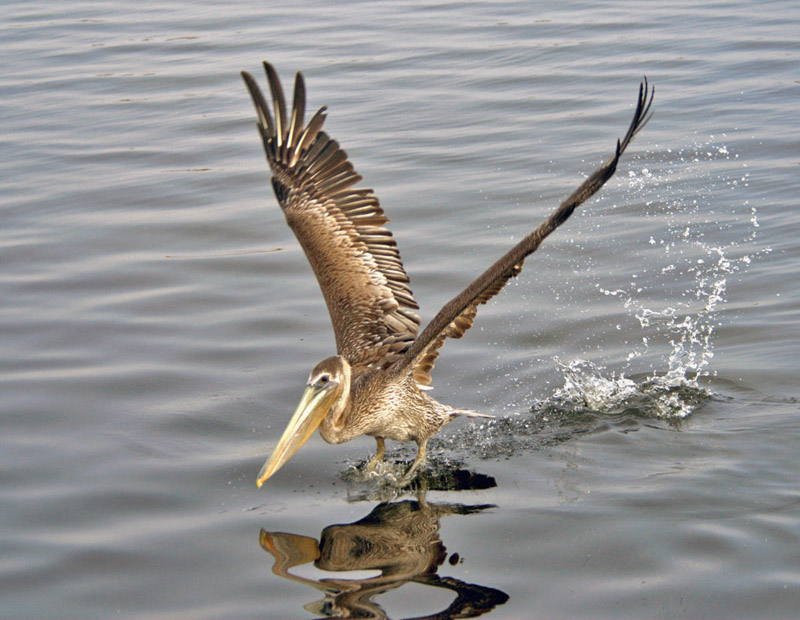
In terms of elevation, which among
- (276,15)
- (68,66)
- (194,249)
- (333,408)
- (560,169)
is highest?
(276,15)

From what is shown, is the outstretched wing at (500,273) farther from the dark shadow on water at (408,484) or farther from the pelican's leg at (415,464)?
the dark shadow on water at (408,484)

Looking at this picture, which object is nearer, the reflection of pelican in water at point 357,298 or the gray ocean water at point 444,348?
the gray ocean water at point 444,348

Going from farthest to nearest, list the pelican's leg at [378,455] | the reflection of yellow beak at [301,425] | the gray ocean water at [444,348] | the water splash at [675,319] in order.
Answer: the water splash at [675,319], the pelican's leg at [378,455], the reflection of yellow beak at [301,425], the gray ocean water at [444,348]

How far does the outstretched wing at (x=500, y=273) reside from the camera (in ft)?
16.5

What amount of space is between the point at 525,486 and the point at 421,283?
3012mm

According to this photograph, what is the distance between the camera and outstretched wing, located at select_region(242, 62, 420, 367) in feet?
22.1

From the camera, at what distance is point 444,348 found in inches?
304

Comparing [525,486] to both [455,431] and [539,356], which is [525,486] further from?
[539,356]

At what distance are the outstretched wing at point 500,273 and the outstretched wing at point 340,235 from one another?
57 centimetres

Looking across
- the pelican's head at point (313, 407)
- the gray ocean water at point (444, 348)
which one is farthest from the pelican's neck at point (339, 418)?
the gray ocean water at point (444, 348)

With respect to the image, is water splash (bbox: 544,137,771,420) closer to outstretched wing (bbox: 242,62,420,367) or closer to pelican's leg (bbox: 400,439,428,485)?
pelican's leg (bbox: 400,439,428,485)

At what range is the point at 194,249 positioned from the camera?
9500 mm

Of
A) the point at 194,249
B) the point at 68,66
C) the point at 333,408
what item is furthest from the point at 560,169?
the point at 68,66

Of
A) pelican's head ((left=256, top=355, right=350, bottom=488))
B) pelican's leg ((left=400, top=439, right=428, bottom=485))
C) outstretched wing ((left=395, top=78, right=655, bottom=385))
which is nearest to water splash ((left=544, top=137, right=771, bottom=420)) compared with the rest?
pelican's leg ((left=400, top=439, right=428, bottom=485))
